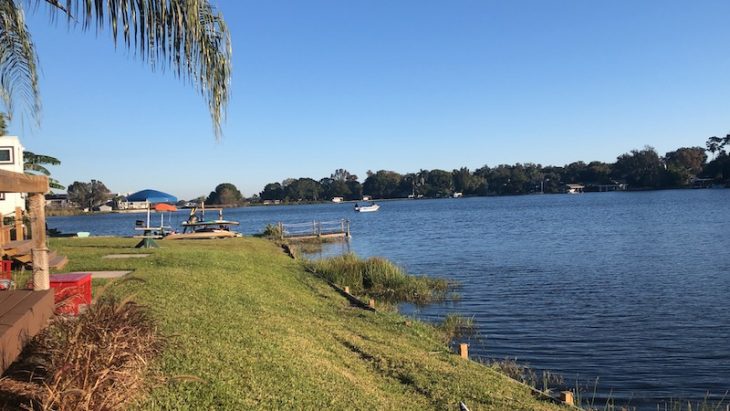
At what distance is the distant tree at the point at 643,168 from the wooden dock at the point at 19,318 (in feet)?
630

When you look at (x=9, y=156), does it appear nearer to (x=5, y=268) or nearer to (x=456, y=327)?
(x=5, y=268)

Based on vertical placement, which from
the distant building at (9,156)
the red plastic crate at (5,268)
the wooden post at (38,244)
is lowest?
the red plastic crate at (5,268)

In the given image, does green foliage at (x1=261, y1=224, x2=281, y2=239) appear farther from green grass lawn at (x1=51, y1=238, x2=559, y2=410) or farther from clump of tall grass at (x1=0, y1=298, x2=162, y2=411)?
clump of tall grass at (x1=0, y1=298, x2=162, y2=411)

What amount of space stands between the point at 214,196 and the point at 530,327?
596ft

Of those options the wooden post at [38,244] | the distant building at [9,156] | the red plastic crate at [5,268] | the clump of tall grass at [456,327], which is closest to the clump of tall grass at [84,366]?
the wooden post at [38,244]

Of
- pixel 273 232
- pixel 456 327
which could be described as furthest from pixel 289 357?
pixel 273 232

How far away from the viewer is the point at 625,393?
1014 centimetres

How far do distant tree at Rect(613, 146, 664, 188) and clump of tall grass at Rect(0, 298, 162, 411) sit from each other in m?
192

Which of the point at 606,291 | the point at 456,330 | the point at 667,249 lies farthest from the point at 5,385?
the point at 667,249

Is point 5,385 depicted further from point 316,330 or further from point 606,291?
point 606,291

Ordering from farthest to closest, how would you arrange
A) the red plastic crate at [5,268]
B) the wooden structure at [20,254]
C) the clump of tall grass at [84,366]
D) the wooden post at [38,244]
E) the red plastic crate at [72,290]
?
the wooden structure at [20,254], the red plastic crate at [5,268], the red plastic crate at [72,290], the wooden post at [38,244], the clump of tall grass at [84,366]

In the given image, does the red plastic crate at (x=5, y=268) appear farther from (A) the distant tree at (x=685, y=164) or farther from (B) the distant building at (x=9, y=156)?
(A) the distant tree at (x=685, y=164)

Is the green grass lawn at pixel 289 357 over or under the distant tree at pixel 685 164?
under

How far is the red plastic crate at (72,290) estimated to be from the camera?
24.6 ft
